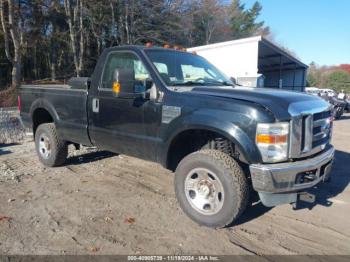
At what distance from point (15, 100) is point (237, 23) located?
34.9m

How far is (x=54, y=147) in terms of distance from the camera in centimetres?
607

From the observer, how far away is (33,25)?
25.5 meters

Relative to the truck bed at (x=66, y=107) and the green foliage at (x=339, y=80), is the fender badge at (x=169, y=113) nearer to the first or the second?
the truck bed at (x=66, y=107)

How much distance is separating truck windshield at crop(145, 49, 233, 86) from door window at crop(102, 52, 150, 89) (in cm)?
19

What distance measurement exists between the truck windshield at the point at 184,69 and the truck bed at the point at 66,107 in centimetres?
136

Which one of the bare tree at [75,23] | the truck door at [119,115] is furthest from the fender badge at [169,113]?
the bare tree at [75,23]

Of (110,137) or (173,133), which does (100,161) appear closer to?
(110,137)

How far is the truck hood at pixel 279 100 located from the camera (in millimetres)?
3545

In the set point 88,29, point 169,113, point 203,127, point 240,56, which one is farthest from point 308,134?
point 88,29

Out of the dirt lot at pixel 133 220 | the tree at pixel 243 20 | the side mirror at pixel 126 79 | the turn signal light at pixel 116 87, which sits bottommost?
the dirt lot at pixel 133 220

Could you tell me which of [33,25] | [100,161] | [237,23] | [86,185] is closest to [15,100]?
[33,25]

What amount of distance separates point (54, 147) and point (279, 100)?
158 inches

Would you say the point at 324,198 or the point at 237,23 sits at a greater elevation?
the point at 237,23

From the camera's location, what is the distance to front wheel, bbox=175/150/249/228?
3.73 metres
